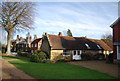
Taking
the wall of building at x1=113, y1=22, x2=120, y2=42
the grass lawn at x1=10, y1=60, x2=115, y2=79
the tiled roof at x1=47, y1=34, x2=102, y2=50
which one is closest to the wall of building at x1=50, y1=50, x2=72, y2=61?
the tiled roof at x1=47, y1=34, x2=102, y2=50

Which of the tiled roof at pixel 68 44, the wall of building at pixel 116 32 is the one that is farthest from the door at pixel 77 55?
the wall of building at pixel 116 32

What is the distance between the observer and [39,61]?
2058 cm

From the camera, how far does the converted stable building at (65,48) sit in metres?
23.4

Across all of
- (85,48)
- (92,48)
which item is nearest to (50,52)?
(85,48)

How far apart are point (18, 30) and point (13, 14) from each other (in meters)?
5.15

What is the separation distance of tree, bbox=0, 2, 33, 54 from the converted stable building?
10403 mm

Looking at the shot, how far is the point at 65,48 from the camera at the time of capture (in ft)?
79.9

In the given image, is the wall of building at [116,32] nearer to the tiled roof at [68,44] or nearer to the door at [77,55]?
the tiled roof at [68,44]

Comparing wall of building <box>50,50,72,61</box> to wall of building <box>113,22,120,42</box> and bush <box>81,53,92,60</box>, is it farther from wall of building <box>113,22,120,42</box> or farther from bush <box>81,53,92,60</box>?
wall of building <box>113,22,120,42</box>

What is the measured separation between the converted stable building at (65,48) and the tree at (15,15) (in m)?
10.4

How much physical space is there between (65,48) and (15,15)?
1808 cm

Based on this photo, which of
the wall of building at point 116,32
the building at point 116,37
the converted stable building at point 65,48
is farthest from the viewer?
the converted stable building at point 65,48

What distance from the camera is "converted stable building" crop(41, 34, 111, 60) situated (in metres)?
23.4

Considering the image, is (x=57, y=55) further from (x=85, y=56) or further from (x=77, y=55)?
(x=85, y=56)
